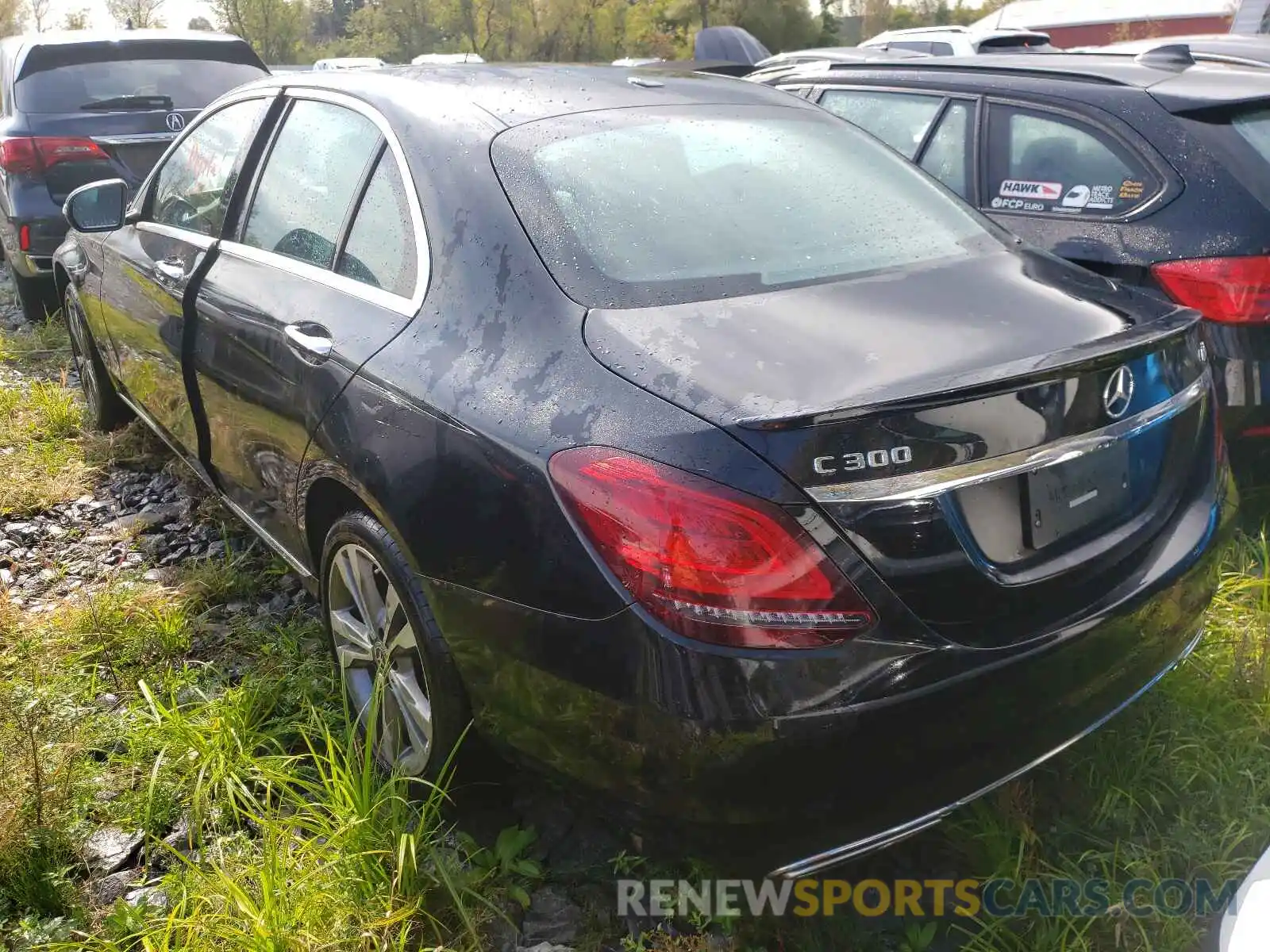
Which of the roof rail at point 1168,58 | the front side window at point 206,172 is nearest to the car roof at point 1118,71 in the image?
the roof rail at point 1168,58

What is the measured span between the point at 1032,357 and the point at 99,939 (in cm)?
199

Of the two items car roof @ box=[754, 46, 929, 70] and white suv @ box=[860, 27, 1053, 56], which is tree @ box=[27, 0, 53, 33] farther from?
car roof @ box=[754, 46, 929, 70]

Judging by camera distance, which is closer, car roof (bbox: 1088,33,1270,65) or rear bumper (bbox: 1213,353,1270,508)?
rear bumper (bbox: 1213,353,1270,508)

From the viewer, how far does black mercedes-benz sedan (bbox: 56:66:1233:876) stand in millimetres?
1684

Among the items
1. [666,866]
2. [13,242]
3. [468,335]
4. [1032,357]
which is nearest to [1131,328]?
[1032,357]

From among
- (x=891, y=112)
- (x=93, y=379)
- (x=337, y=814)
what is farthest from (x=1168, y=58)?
(x=93, y=379)

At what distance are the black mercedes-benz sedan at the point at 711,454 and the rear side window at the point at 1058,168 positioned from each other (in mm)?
938

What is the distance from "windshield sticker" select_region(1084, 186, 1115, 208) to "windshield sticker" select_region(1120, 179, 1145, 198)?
0.10ft

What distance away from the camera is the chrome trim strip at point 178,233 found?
331cm

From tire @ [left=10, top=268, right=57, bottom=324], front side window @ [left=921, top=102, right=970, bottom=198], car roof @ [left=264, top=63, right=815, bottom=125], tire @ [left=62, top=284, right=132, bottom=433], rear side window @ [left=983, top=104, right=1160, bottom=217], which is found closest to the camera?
car roof @ [left=264, top=63, right=815, bottom=125]

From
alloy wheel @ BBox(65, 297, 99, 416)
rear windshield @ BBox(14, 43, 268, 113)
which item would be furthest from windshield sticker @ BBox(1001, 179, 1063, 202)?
Result: rear windshield @ BBox(14, 43, 268, 113)

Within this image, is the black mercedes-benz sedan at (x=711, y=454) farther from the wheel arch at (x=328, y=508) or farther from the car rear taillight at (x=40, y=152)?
the car rear taillight at (x=40, y=152)

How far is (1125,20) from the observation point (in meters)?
34.8

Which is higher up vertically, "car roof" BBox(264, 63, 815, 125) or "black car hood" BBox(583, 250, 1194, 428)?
"car roof" BBox(264, 63, 815, 125)
